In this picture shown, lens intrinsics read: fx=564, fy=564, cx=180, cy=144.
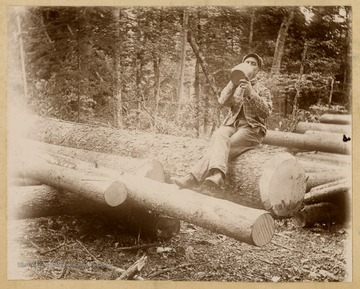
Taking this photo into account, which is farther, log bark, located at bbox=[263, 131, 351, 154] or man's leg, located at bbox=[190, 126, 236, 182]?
log bark, located at bbox=[263, 131, 351, 154]

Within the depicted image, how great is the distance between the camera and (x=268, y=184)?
14.9 ft

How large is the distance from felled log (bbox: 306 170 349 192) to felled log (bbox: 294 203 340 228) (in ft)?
0.58

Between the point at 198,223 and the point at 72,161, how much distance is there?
1.31m

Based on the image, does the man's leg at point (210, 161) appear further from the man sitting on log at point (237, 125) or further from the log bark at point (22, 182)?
the log bark at point (22, 182)

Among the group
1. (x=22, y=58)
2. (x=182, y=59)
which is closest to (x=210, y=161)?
(x=182, y=59)

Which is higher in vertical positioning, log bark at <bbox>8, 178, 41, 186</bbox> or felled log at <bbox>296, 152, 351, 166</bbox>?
felled log at <bbox>296, 152, 351, 166</bbox>

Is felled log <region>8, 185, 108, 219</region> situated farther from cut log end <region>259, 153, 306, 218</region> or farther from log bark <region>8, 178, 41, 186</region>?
cut log end <region>259, 153, 306, 218</region>

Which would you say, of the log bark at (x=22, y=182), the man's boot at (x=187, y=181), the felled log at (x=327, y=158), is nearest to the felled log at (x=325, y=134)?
the felled log at (x=327, y=158)

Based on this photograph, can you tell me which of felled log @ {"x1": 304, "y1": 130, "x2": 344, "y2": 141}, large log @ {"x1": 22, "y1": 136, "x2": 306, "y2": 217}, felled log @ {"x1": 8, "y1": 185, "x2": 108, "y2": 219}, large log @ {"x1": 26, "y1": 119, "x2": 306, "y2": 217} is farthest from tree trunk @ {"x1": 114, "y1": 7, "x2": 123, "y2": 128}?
felled log @ {"x1": 304, "y1": 130, "x2": 344, "y2": 141}

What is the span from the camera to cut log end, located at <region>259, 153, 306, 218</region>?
4539 mm

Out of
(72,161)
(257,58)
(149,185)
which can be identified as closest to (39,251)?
(72,161)

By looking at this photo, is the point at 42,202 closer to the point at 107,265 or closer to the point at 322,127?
the point at 107,265

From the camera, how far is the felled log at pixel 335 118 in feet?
15.8

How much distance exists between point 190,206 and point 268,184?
2.15 ft
